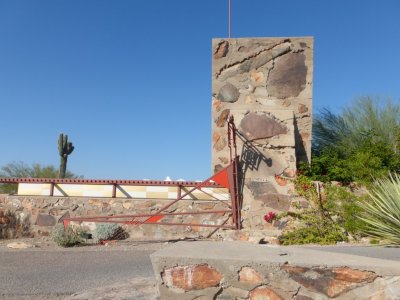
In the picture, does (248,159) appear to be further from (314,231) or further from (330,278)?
(330,278)

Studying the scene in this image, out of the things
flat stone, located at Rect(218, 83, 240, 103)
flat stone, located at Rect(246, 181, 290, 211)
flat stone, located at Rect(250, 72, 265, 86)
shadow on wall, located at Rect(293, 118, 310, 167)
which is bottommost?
flat stone, located at Rect(246, 181, 290, 211)

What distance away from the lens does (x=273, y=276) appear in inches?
116

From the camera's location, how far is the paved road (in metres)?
4.36

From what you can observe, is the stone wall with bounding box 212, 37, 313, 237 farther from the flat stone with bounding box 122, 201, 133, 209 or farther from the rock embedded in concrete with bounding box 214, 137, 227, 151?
the flat stone with bounding box 122, 201, 133, 209

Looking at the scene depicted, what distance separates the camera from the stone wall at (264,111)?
331 inches

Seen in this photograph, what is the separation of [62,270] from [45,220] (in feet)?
13.3

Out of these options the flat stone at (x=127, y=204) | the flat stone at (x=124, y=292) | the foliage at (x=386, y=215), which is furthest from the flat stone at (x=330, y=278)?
the flat stone at (x=127, y=204)

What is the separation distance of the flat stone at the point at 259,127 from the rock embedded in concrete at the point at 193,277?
5733 millimetres

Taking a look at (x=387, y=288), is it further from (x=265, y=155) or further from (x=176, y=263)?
(x=265, y=155)

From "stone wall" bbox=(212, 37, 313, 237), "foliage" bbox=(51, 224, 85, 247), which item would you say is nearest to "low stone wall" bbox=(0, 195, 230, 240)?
"foliage" bbox=(51, 224, 85, 247)

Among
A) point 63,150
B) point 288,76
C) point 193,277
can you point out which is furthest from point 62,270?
point 63,150

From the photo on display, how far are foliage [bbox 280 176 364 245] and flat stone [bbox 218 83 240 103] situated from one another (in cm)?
252

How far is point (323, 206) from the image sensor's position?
25.6ft

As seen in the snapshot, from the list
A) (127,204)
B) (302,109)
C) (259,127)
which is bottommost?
(127,204)
